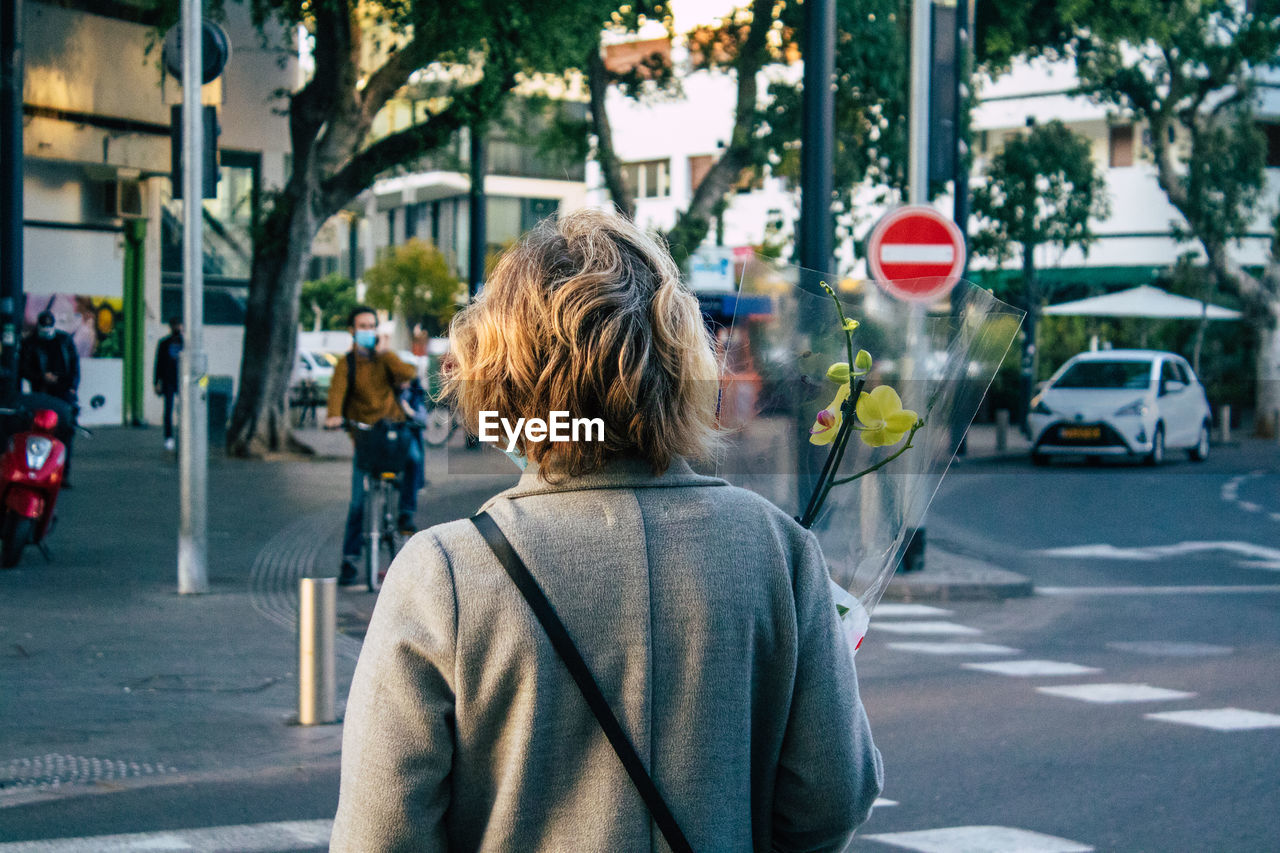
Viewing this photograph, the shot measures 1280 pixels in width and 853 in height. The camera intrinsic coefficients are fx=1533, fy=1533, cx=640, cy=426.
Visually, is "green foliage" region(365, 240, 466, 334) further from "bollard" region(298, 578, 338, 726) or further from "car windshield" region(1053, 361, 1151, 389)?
"bollard" region(298, 578, 338, 726)

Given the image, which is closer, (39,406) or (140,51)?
(39,406)

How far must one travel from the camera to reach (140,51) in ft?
79.4

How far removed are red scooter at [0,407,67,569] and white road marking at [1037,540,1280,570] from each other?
8.23 metres

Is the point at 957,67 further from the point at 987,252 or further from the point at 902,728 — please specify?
the point at 987,252

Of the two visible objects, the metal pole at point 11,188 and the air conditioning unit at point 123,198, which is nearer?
the metal pole at point 11,188

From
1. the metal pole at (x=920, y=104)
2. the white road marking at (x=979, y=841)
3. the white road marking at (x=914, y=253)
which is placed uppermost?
the metal pole at (x=920, y=104)

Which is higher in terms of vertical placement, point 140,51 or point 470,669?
point 140,51

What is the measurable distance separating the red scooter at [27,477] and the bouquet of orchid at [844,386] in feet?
28.3

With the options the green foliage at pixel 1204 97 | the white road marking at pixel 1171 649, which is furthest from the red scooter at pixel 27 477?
the green foliage at pixel 1204 97

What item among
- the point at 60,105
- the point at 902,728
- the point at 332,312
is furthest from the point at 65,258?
the point at 332,312

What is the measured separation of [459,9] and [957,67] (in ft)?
27.3

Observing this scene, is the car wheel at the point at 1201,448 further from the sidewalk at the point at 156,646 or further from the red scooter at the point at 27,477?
the red scooter at the point at 27,477

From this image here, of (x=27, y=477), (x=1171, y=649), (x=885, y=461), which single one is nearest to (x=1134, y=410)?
(x=1171, y=649)

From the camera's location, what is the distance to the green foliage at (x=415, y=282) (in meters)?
58.7
